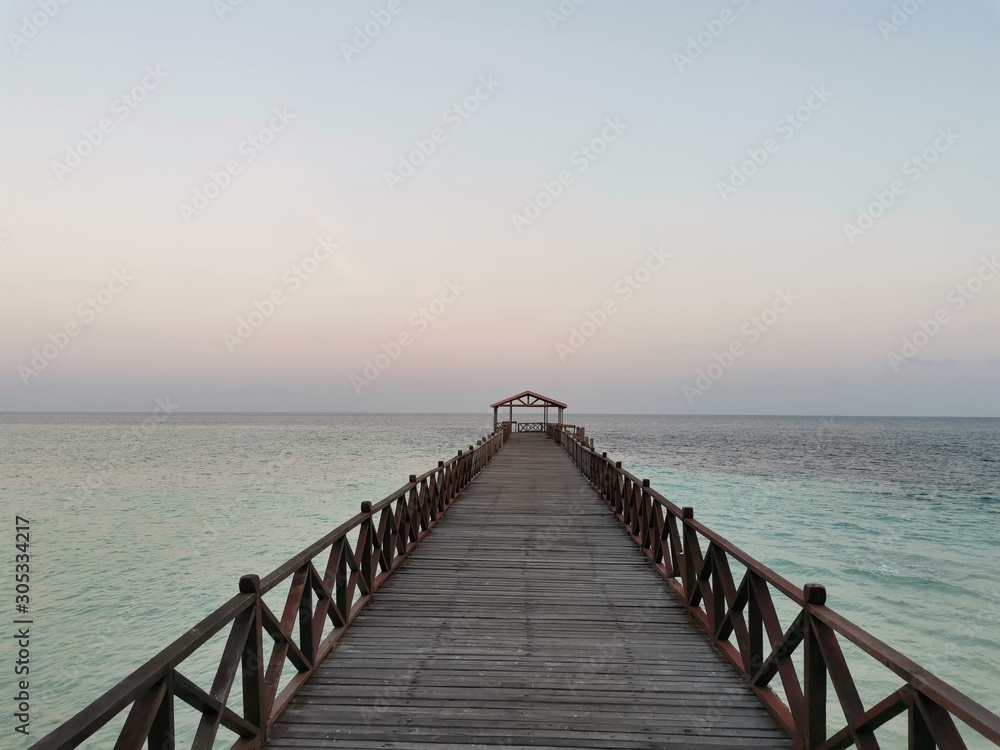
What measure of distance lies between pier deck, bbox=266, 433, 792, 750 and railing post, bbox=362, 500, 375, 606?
202 millimetres

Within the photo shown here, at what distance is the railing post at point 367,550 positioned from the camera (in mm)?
5807

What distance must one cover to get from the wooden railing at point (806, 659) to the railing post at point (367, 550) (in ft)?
10.7

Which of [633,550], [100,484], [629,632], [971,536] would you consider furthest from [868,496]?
[100,484]

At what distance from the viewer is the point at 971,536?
18.4 m

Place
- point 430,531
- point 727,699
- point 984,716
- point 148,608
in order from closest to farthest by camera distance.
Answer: point 984,716
point 727,699
point 430,531
point 148,608

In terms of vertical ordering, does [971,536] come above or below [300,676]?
below

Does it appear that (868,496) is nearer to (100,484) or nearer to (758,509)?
(758,509)

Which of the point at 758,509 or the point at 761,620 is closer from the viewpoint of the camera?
the point at 761,620

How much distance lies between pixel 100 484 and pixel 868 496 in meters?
37.4

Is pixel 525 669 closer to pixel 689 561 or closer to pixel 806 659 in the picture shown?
pixel 806 659

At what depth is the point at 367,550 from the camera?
5.89 metres

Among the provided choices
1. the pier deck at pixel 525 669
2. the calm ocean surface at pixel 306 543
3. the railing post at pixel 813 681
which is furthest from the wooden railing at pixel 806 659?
the calm ocean surface at pixel 306 543

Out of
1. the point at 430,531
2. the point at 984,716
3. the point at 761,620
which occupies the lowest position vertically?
the point at 430,531

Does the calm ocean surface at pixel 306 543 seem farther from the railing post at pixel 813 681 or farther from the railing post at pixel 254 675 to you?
the railing post at pixel 813 681
